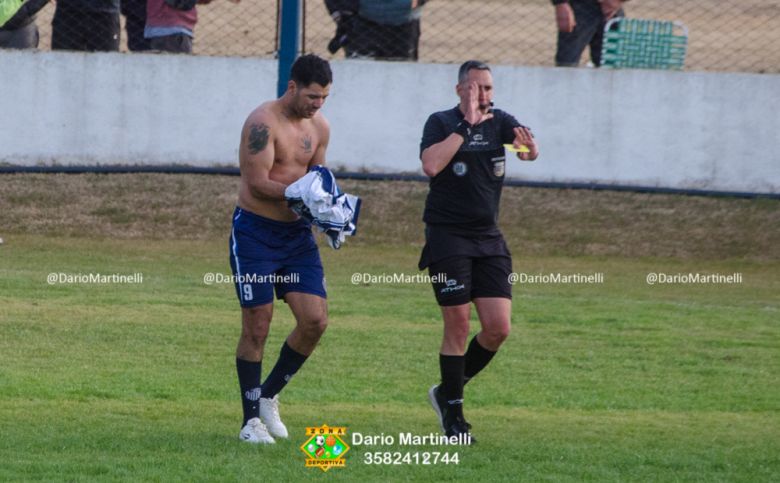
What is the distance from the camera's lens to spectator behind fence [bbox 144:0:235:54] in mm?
16203

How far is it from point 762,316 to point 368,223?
15.4ft

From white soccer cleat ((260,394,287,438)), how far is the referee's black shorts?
108 cm

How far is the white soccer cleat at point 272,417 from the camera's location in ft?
25.2

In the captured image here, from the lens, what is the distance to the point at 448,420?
7797 mm

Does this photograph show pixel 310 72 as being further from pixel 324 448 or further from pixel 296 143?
pixel 324 448

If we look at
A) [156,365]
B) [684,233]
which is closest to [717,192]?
[684,233]

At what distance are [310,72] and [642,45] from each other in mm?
9412

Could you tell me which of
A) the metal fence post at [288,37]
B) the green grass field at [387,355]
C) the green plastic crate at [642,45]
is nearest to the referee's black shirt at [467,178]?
the green grass field at [387,355]

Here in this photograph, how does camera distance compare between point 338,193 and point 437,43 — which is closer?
point 338,193

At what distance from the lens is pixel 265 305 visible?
7.61 meters

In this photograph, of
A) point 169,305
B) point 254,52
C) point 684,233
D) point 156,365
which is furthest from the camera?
point 254,52

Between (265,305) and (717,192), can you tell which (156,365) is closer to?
(265,305)

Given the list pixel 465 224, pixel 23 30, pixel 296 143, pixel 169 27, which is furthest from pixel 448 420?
pixel 23 30

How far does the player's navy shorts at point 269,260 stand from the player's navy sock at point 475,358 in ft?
3.14
